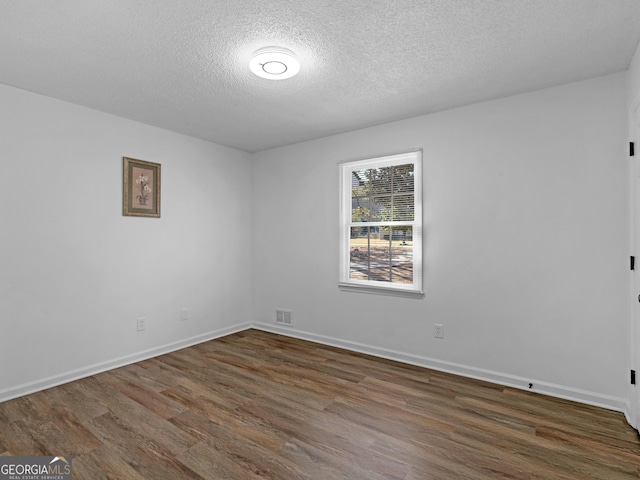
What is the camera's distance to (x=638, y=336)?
7.54 feet

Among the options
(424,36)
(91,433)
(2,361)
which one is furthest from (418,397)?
(2,361)

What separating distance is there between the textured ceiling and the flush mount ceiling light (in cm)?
5

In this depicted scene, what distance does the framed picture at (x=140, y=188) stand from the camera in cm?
363

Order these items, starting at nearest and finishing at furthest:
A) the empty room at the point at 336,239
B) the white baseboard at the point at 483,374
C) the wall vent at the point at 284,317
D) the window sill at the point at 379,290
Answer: the empty room at the point at 336,239 → the white baseboard at the point at 483,374 → the window sill at the point at 379,290 → the wall vent at the point at 284,317

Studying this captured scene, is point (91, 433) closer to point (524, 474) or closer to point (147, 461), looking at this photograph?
point (147, 461)

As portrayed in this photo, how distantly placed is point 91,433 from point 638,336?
3.77m

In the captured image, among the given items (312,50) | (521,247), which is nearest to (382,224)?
(521,247)

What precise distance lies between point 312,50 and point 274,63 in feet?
0.94

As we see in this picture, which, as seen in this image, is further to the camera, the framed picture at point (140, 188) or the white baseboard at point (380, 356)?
the framed picture at point (140, 188)

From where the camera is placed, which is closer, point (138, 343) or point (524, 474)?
point (524, 474)

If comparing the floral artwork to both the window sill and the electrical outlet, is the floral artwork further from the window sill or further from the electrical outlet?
the electrical outlet

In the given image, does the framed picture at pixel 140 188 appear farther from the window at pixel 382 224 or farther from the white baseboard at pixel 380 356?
the window at pixel 382 224

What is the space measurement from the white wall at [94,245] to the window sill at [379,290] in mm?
1768

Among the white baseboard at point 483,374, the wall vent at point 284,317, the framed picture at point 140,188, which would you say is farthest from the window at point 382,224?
the framed picture at point 140,188
